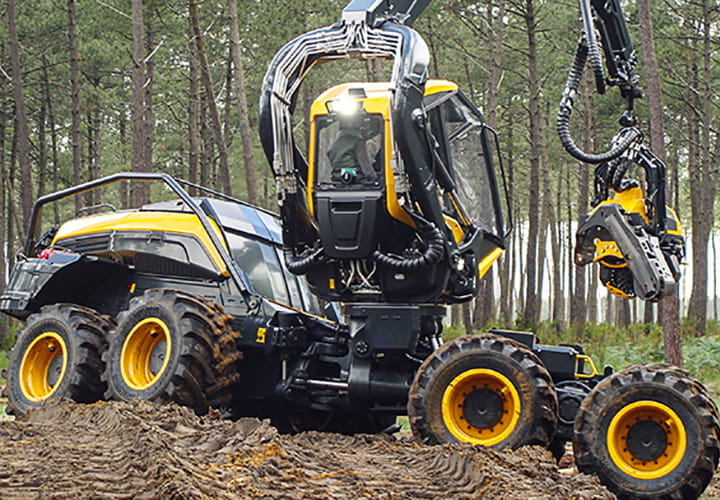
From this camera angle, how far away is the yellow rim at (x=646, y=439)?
5.70 m

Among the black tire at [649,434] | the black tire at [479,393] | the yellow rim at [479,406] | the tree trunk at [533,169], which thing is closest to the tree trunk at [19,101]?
the tree trunk at [533,169]

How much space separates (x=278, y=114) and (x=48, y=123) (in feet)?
92.3

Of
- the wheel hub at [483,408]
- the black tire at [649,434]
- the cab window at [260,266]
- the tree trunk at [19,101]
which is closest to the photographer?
the black tire at [649,434]

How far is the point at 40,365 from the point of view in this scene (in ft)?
27.5

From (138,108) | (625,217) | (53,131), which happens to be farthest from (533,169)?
(53,131)

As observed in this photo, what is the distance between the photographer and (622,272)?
7195 mm

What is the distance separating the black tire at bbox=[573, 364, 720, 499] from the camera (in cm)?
558

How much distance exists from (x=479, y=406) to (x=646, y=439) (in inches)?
48.3

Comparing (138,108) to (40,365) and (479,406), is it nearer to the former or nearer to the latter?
(40,365)

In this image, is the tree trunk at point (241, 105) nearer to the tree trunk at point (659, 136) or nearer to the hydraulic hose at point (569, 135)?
the tree trunk at point (659, 136)

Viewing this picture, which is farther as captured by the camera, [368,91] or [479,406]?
[368,91]

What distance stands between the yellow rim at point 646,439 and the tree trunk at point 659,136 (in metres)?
8.79

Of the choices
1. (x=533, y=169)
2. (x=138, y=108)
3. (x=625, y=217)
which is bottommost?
(x=625, y=217)

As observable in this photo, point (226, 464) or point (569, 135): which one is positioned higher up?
point (569, 135)
